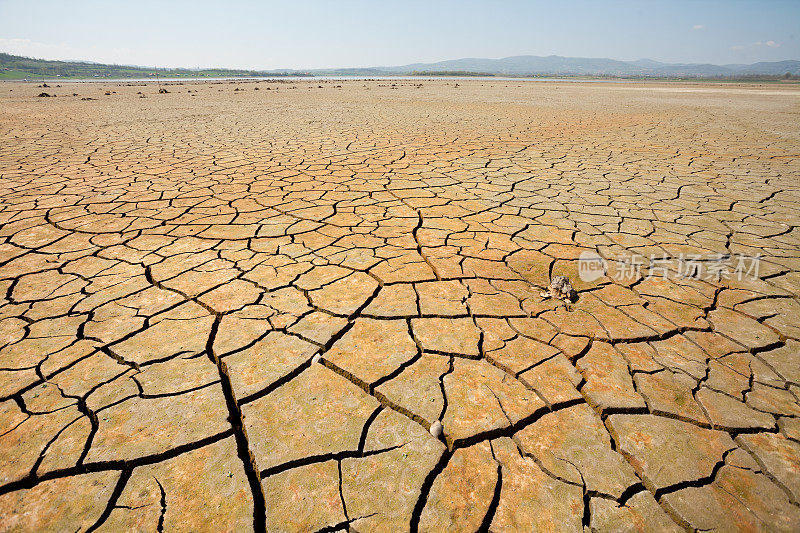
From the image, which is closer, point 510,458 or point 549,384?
point 510,458

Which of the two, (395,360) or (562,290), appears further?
(562,290)

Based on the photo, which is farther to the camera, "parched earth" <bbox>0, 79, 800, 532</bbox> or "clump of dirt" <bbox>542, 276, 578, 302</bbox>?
"clump of dirt" <bbox>542, 276, 578, 302</bbox>

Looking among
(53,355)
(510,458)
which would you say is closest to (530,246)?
(510,458)

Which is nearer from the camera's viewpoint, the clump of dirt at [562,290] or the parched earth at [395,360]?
the parched earth at [395,360]

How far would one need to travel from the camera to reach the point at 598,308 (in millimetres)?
2205

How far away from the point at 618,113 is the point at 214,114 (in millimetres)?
12413

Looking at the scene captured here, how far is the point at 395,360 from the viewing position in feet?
5.90

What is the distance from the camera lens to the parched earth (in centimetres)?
122

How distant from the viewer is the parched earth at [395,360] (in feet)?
3.99

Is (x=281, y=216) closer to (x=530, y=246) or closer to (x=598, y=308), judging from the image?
(x=530, y=246)

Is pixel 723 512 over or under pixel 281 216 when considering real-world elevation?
under

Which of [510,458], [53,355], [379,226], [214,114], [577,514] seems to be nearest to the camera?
[577,514]

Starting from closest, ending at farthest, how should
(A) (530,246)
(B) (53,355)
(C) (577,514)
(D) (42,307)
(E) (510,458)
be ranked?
(C) (577,514)
(E) (510,458)
(B) (53,355)
(D) (42,307)
(A) (530,246)

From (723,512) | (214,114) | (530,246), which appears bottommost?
(723,512)
